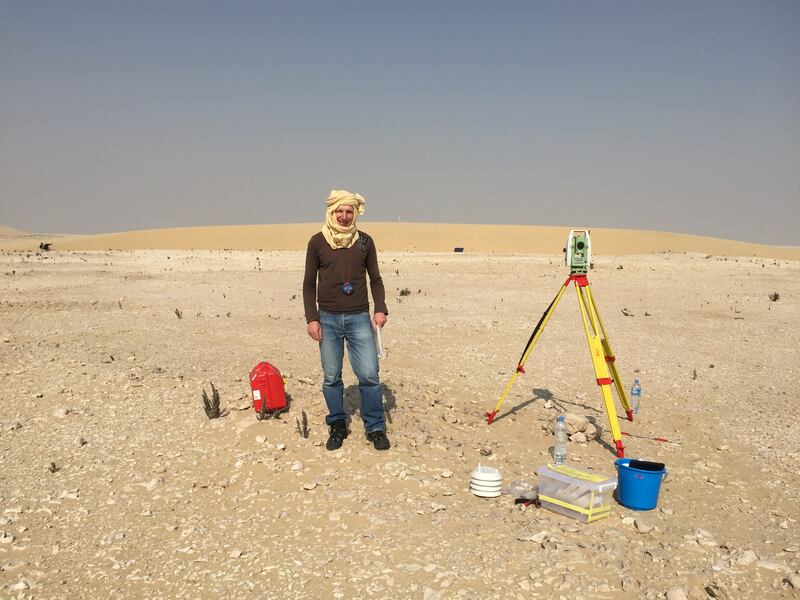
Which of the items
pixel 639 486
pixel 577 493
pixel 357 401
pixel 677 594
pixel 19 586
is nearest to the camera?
pixel 677 594

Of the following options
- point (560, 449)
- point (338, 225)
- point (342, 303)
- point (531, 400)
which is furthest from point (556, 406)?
point (338, 225)

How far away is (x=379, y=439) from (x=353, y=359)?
83cm

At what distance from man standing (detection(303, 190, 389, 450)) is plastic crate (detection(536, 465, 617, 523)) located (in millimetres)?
1633

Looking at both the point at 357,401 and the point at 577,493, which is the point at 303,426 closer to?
the point at 357,401

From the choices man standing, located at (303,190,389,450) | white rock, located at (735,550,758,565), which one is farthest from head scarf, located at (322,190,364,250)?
white rock, located at (735,550,758,565)

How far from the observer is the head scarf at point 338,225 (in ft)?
18.3

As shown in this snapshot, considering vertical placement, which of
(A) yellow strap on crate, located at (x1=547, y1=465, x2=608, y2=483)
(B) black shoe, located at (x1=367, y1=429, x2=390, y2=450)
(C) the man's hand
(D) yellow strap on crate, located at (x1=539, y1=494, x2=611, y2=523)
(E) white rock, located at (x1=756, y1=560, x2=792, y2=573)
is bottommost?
(E) white rock, located at (x1=756, y1=560, x2=792, y2=573)

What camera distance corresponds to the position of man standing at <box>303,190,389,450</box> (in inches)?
223

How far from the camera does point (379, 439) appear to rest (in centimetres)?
596

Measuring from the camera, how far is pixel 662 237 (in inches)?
3155

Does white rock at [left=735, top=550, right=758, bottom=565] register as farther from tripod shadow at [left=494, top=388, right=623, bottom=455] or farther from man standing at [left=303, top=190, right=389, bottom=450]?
man standing at [left=303, top=190, right=389, bottom=450]

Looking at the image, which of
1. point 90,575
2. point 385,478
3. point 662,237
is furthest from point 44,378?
point 662,237

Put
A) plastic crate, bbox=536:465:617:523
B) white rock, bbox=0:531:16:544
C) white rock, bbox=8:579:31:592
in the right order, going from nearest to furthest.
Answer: white rock, bbox=8:579:31:592, white rock, bbox=0:531:16:544, plastic crate, bbox=536:465:617:523

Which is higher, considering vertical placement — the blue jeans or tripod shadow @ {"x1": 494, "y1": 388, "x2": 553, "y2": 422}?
the blue jeans
